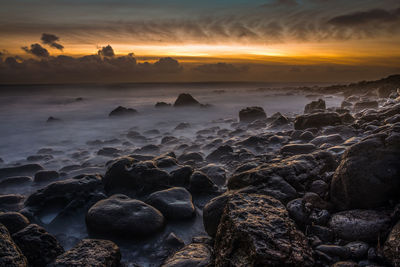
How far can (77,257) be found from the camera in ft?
8.43

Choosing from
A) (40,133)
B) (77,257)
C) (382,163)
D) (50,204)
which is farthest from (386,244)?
(40,133)

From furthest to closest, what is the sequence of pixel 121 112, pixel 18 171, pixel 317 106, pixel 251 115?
pixel 121 112 → pixel 317 106 → pixel 251 115 → pixel 18 171

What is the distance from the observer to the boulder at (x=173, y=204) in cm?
391

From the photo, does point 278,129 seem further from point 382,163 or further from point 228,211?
point 228,211

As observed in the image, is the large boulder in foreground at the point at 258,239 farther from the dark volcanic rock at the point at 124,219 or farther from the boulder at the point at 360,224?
the dark volcanic rock at the point at 124,219

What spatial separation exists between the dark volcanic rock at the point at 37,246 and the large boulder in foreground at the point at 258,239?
6.55ft

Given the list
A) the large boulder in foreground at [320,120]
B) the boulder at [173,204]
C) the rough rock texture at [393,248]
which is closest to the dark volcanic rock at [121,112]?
the large boulder in foreground at [320,120]

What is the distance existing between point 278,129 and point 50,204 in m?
8.25

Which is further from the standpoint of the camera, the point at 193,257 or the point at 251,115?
the point at 251,115

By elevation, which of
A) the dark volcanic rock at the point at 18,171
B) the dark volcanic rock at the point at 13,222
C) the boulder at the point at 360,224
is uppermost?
the boulder at the point at 360,224

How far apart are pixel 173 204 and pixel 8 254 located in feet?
6.99

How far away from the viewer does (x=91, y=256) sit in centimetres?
260

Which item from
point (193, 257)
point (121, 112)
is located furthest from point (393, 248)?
point (121, 112)

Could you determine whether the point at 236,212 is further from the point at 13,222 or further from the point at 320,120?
the point at 320,120
